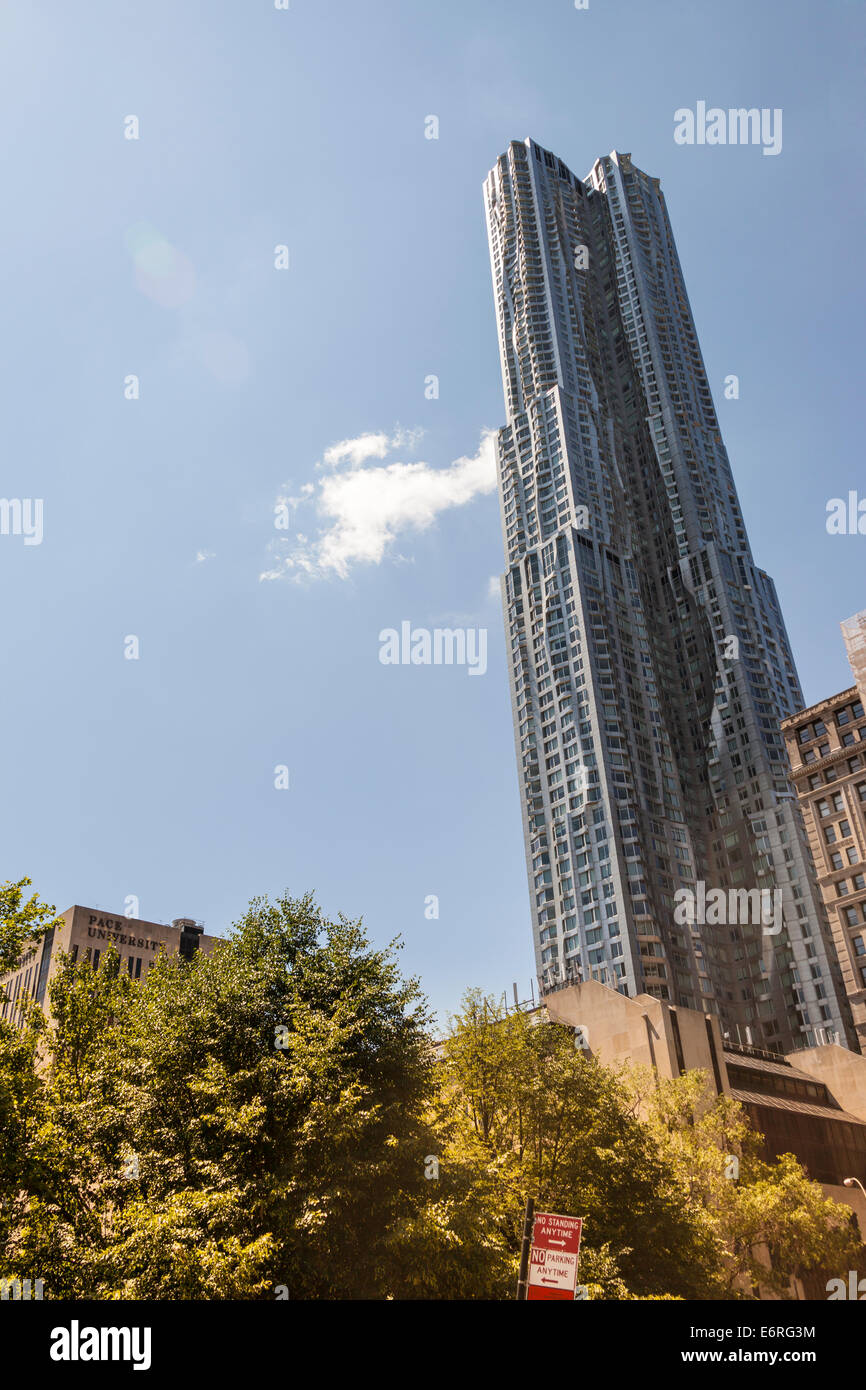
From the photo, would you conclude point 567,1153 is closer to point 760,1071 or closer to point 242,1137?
point 242,1137

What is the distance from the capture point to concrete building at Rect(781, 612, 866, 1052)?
94438 mm

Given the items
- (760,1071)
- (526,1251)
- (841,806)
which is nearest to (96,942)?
(760,1071)

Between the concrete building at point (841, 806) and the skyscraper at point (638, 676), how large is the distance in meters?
31.3

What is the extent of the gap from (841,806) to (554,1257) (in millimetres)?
89131

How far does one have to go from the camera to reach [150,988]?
4119 centimetres

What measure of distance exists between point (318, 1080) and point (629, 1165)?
47.6ft

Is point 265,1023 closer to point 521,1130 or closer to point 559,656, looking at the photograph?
point 521,1130

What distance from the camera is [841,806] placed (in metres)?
99.8

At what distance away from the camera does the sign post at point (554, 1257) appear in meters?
19.7

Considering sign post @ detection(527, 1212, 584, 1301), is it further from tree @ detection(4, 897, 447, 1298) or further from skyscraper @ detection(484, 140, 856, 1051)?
skyscraper @ detection(484, 140, 856, 1051)

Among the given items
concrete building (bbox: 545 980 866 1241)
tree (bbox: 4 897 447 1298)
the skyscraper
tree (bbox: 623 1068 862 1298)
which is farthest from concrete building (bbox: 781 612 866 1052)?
tree (bbox: 4 897 447 1298)

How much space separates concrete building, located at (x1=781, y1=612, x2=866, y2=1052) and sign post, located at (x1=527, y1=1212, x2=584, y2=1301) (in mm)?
79037

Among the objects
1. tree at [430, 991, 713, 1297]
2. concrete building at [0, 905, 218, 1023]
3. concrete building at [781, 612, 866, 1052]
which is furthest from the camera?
concrete building at [0, 905, 218, 1023]
